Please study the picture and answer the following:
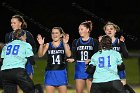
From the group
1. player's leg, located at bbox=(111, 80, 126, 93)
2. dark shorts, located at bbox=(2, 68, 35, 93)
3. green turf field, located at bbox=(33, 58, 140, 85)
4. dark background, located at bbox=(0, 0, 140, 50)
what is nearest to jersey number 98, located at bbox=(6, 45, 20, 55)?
dark shorts, located at bbox=(2, 68, 35, 93)

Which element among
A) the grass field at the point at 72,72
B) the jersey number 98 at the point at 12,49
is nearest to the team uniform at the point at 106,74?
the jersey number 98 at the point at 12,49

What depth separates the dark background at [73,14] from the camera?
87.2 feet

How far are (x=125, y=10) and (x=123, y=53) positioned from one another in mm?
19387

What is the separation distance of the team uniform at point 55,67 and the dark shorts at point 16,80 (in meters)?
0.99

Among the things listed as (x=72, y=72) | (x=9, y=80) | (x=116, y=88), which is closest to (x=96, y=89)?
(x=116, y=88)

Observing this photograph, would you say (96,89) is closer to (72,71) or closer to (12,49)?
(12,49)

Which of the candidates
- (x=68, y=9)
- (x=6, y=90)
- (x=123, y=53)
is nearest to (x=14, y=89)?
(x=6, y=90)

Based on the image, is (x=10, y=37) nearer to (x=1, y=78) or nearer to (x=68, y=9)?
(x=1, y=78)

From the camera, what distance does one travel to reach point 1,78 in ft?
31.0

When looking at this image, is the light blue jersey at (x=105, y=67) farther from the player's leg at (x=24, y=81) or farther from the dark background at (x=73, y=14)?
the dark background at (x=73, y=14)

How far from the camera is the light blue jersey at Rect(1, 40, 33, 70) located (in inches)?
367

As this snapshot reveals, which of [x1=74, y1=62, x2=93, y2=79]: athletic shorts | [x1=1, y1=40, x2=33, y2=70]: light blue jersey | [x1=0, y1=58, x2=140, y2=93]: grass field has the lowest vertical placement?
[x1=0, y1=58, x2=140, y2=93]: grass field

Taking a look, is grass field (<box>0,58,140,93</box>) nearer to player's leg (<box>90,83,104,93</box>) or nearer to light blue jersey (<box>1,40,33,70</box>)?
light blue jersey (<box>1,40,33,70</box>)

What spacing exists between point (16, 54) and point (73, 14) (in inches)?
754
